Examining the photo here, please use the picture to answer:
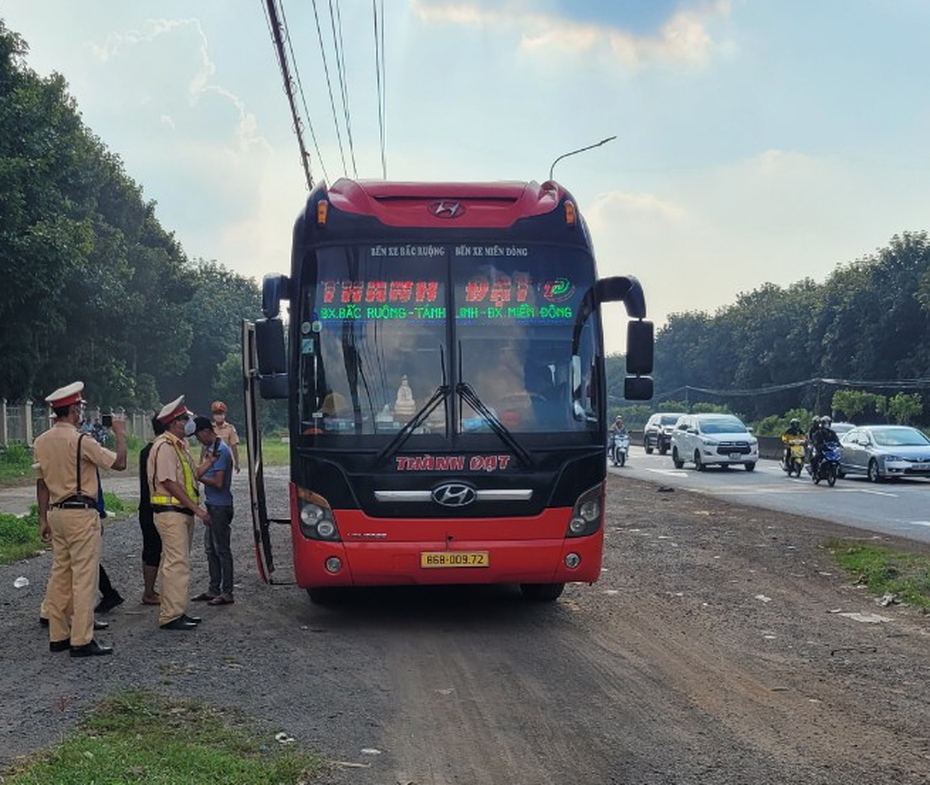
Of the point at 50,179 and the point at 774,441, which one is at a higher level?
the point at 50,179

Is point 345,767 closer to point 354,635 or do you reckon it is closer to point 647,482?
point 354,635

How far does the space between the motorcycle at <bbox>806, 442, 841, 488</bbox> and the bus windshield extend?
62.7ft

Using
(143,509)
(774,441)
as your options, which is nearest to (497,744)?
(143,509)

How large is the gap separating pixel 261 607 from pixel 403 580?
2048 mm

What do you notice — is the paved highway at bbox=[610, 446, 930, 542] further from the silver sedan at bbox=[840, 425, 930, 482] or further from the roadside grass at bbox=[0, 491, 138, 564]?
the roadside grass at bbox=[0, 491, 138, 564]

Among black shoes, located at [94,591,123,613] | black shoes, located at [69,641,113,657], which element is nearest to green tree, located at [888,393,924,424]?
black shoes, located at [94,591,123,613]

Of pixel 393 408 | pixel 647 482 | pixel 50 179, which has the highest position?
pixel 50 179

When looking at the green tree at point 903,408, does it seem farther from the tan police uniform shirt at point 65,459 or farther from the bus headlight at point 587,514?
the tan police uniform shirt at point 65,459

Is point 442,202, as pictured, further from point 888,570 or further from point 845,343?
point 845,343

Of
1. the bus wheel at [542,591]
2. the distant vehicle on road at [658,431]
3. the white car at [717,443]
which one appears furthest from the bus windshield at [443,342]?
the distant vehicle on road at [658,431]

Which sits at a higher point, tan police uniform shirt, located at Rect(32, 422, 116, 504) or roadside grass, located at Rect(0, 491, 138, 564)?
tan police uniform shirt, located at Rect(32, 422, 116, 504)

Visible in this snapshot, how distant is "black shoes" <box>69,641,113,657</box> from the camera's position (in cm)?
813

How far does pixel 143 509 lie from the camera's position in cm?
1045

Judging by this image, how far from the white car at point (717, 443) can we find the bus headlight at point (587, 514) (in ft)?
84.6
